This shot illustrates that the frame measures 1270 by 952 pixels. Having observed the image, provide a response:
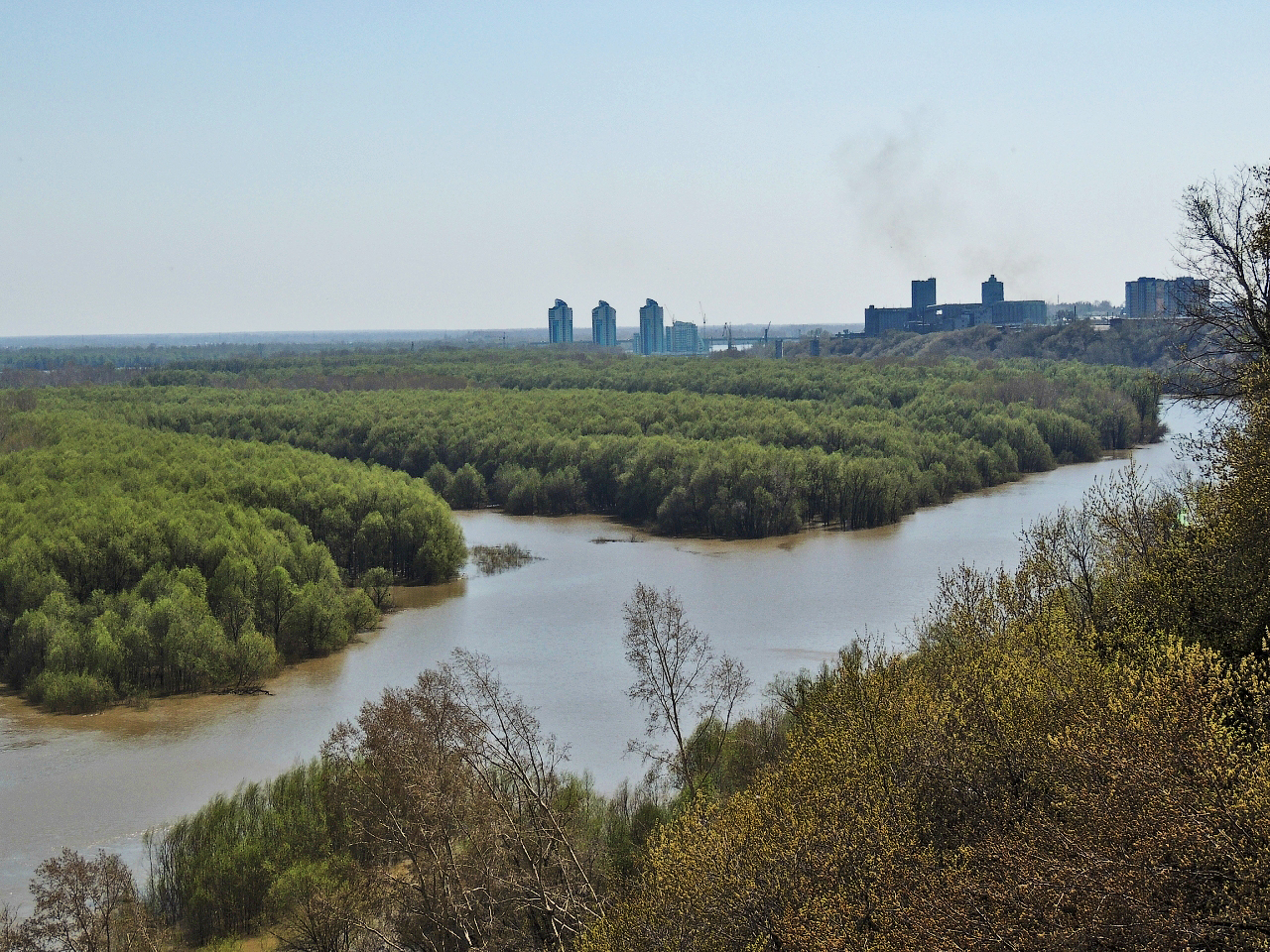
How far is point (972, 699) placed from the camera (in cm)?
959

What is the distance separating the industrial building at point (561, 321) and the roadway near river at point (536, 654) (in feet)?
438

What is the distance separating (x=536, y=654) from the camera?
941 inches

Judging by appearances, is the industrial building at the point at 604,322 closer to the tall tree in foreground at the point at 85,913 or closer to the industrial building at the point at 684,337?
the industrial building at the point at 684,337

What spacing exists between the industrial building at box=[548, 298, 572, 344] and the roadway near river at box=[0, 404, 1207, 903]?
134m

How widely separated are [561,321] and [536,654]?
152250 millimetres

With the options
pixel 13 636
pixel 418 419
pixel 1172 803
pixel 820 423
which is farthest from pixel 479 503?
pixel 1172 803

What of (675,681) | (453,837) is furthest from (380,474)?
(453,837)

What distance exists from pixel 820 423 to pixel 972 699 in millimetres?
41013

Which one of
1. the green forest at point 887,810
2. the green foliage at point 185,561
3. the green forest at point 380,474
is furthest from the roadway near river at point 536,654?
the green forest at point 887,810

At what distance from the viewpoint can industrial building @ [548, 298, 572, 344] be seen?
564 feet

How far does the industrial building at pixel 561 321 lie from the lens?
172 meters

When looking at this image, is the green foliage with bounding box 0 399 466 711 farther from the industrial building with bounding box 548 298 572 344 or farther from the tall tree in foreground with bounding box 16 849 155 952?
the industrial building with bounding box 548 298 572 344

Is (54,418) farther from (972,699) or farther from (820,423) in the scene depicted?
(972,699)

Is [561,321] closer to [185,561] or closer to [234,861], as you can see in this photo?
[185,561]
